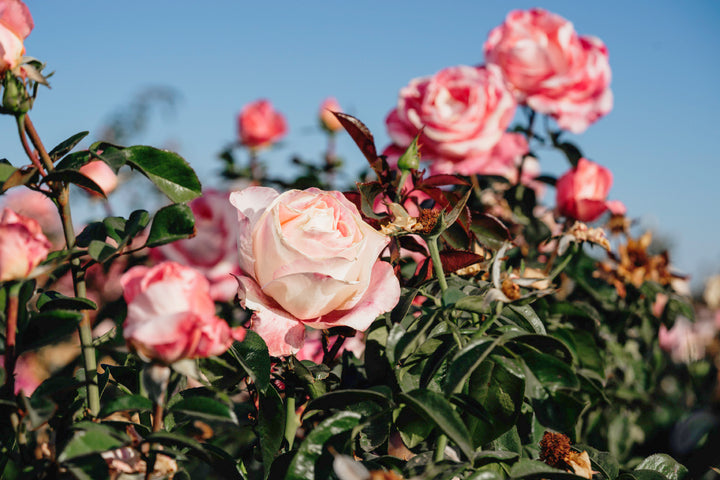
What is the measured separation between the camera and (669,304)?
1.41m

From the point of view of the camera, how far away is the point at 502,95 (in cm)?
118

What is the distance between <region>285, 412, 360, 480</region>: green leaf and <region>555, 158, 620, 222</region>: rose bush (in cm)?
92

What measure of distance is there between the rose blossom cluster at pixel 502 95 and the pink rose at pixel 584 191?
11cm

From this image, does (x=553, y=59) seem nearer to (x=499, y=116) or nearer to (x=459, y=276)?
(x=499, y=116)

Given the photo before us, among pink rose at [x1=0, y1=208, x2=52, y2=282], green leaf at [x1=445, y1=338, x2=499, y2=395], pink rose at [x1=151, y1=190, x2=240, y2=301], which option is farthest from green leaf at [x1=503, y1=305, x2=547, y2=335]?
pink rose at [x1=0, y1=208, x2=52, y2=282]

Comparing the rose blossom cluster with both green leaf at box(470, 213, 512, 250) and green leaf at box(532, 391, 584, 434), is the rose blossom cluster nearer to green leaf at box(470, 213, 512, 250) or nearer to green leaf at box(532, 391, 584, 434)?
green leaf at box(470, 213, 512, 250)

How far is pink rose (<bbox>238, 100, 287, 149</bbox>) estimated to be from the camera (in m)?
2.90

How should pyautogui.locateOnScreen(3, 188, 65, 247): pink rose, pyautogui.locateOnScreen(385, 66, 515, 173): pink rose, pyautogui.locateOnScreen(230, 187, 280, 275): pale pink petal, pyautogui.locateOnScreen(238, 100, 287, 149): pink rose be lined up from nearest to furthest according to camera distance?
pyautogui.locateOnScreen(230, 187, 280, 275): pale pink petal
pyautogui.locateOnScreen(385, 66, 515, 173): pink rose
pyautogui.locateOnScreen(3, 188, 65, 247): pink rose
pyautogui.locateOnScreen(238, 100, 287, 149): pink rose

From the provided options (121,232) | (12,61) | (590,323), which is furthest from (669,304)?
(12,61)

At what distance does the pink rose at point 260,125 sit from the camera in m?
2.90

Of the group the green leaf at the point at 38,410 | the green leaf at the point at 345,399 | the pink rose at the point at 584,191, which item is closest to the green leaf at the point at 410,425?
the green leaf at the point at 345,399

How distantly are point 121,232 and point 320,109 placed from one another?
2.21m

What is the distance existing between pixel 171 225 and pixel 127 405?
0.63 feet

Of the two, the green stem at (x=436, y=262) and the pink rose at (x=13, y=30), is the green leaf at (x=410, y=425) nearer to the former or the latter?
the green stem at (x=436, y=262)
